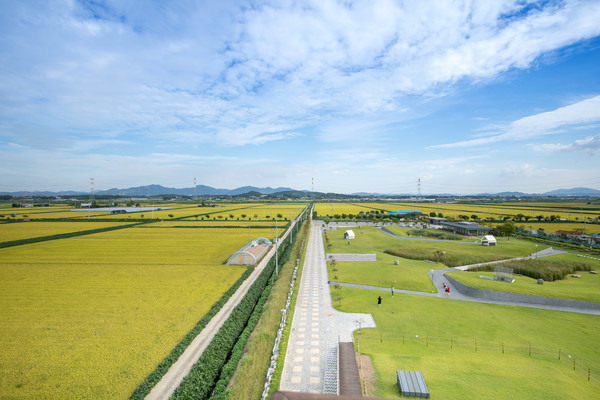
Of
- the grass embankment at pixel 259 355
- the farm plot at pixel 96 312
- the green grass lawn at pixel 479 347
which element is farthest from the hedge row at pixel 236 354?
the green grass lawn at pixel 479 347

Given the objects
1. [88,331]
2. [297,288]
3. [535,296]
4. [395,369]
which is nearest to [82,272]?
[88,331]

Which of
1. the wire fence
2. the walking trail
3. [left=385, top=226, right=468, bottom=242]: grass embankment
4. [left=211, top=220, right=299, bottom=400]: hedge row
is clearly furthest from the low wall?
[left=385, top=226, right=468, bottom=242]: grass embankment

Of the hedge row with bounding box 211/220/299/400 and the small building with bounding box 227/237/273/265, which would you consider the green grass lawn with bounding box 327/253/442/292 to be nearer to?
the small building with bounding box 227/237/273/265

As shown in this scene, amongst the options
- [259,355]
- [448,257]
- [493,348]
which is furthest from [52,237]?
[448,257]

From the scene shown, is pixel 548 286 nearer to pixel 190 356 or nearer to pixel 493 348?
pixel 493 348

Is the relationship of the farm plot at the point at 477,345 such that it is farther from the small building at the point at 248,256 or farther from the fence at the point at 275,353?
the small building at the point at 248,256

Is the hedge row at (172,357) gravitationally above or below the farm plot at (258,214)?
below
